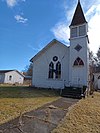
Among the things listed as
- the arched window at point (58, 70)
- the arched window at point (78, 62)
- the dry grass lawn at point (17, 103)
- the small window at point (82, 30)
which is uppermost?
the small window at point (82, 30)

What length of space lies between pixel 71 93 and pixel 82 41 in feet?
20.0

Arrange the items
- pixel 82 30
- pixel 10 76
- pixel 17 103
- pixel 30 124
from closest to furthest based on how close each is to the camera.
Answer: pixel 30 124
pixel 17 103
pixel 82 30
pixel 10 76

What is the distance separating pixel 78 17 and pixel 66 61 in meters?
5.48

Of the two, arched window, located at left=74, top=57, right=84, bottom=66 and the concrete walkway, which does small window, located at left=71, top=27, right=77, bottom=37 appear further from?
the concrete walkway

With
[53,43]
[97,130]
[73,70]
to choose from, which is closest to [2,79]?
[53,43]

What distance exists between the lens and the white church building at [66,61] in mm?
16297

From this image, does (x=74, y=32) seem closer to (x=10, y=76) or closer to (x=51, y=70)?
(x=51, y=70)

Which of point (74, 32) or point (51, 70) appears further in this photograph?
point (51, 70)

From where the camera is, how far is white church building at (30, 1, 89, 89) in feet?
53.5

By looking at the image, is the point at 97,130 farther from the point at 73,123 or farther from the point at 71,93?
the point at 71,93

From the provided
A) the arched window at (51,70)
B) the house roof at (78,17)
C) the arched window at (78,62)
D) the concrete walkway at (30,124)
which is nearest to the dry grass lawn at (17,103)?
the concrete walkway at (30,124)

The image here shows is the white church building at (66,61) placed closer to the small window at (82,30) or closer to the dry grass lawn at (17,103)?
the small window at (82,30)

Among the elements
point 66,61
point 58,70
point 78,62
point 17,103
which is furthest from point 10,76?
point 17,103

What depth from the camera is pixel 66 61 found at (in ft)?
58.1
